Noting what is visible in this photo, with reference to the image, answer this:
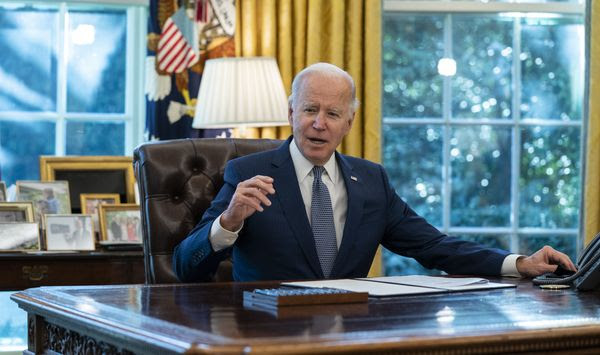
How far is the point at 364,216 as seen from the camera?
8.93ft

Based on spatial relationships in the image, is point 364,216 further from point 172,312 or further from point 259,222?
point 172,312

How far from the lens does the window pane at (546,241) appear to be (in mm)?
4871

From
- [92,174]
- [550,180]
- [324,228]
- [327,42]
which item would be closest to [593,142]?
[550,180]

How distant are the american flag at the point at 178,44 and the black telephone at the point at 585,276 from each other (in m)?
2.22

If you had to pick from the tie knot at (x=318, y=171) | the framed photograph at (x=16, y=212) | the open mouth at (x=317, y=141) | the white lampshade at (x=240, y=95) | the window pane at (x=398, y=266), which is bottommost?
the window pane at (x=398, y=266)

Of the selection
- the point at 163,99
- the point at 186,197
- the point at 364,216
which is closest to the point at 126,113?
the point at 163,99

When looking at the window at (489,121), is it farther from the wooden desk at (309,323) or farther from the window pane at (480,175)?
the wooden desk at (309,323)

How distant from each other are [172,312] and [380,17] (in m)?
3.01

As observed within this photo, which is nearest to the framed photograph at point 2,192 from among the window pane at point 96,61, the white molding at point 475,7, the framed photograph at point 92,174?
the framed photograph at point 92,174

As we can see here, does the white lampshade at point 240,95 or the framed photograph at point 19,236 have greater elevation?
the white lampshade at point 240,95

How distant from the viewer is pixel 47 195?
3.90 metres

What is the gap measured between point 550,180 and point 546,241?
297 mm

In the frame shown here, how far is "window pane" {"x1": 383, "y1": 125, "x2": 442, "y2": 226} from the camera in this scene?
4828mm

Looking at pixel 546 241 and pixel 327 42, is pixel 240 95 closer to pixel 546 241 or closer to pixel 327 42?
pixel 327 42
